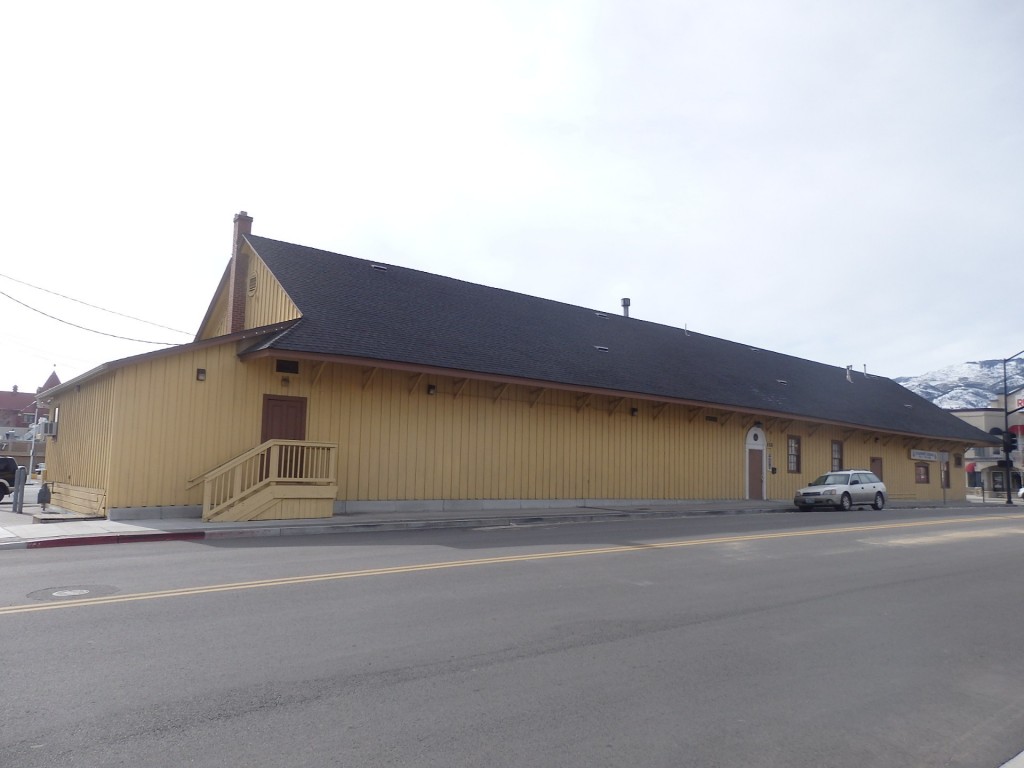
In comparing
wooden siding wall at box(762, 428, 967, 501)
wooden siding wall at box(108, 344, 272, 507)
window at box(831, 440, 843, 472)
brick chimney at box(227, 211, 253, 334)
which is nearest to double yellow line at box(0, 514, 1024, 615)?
wooden siding wall at box(108, 344, 272, 507)

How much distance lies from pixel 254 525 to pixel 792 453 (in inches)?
945

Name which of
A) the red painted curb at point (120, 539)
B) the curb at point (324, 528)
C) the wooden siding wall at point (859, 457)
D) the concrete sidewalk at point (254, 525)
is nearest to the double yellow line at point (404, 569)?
the curb at point (324, 528)

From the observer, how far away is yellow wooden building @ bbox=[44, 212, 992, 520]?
54.4 feet

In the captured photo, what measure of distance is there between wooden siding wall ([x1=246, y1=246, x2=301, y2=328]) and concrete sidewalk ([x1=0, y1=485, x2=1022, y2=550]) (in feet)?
18.2

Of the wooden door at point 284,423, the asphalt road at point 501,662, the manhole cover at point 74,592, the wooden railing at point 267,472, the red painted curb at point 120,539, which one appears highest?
the wooden door at point 284,423

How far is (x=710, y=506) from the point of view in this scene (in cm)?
2520

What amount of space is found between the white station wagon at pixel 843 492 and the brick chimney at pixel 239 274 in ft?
64.7

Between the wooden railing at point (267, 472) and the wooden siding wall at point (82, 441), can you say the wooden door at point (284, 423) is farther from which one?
the wooden siding wall at point (82, 441)

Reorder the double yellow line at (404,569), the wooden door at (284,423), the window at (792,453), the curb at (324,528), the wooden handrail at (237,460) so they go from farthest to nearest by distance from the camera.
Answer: the window at (792,453)
the wooden door at (284,423)
the wooden handrail at (237,460)
the curb at (324,528)
the double yellow line at (404,569)

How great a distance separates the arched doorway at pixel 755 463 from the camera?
29.9 m

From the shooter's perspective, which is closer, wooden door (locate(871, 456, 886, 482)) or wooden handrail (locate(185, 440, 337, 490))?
wooden handrail (locate(185, 440, 337, 490))

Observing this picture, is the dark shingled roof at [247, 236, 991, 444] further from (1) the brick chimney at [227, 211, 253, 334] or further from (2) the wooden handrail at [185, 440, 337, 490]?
(2) the wooden handrail at [185, 440, 337, 490]

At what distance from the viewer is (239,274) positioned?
885 inches

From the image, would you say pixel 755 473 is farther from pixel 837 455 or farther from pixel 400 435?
pixel 400 435
